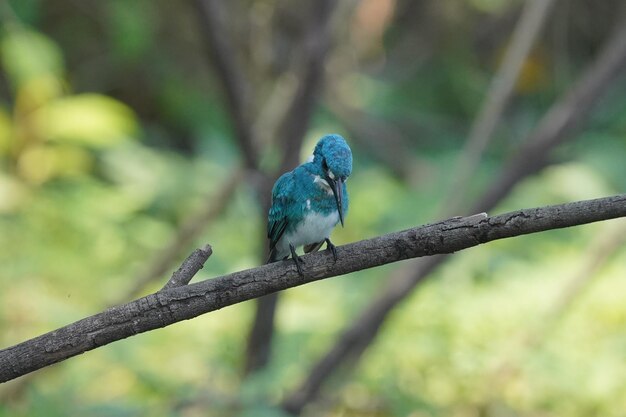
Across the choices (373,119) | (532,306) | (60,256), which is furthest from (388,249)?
(373,119)

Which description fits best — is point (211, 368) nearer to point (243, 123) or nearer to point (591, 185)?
point (243, 123)

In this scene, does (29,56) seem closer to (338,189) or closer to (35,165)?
(35,165)

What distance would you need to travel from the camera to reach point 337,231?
210 inches

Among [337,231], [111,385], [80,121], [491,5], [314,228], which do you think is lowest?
[314,228]

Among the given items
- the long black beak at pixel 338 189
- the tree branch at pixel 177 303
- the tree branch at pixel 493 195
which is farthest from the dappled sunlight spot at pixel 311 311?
the tree branch at pixel 177 303

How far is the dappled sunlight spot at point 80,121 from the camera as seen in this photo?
5.10m

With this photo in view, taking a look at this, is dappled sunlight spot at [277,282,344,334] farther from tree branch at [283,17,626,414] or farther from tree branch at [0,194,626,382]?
tree branch at [0,194,626,382]

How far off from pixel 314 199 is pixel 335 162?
192mm

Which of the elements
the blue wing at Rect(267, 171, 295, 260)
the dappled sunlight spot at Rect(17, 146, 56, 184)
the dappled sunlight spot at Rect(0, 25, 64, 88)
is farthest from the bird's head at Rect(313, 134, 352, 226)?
the dappled sunlight spot at Rect(17, 146, 56, 184)

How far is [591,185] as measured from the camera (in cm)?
480

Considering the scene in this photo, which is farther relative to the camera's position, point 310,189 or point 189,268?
point 310,189

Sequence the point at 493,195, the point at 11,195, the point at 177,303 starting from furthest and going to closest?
the point at 11,195 < the point at 493,195 < the point at 177,303

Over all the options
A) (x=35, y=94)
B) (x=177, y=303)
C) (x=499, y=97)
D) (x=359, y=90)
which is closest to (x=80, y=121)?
(x=35, y=94)

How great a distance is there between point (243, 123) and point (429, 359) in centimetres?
152
